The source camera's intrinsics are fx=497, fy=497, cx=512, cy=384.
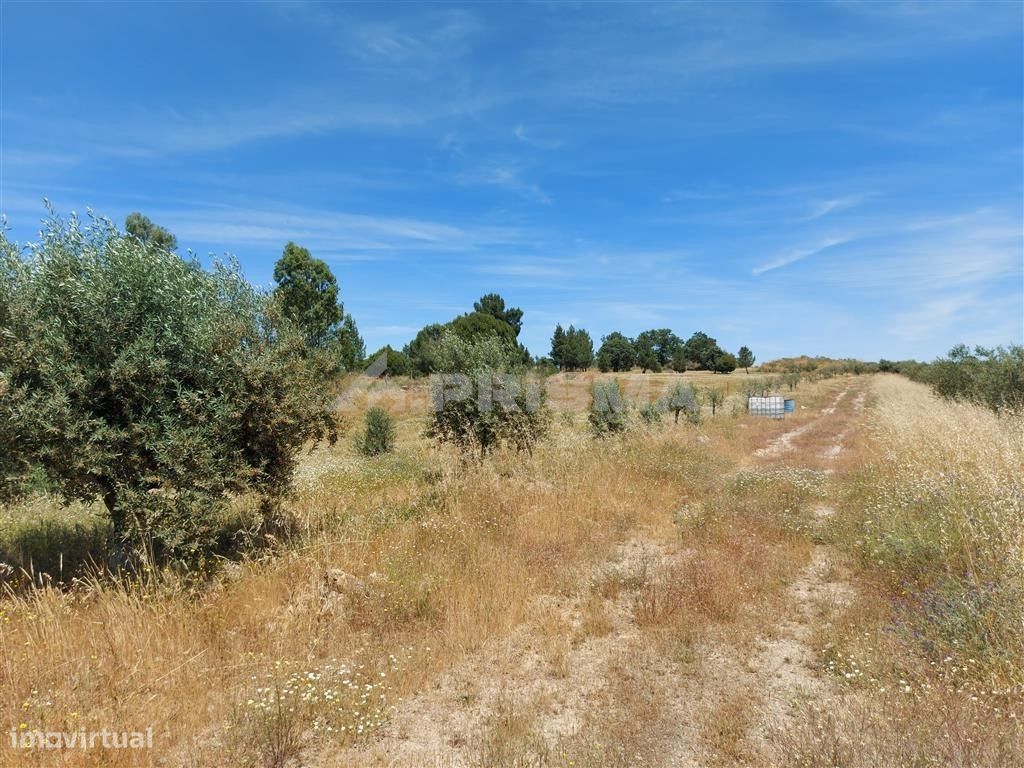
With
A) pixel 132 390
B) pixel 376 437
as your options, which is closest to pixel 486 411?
pixel 132 390

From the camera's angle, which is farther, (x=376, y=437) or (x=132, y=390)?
(x=376, y=437)

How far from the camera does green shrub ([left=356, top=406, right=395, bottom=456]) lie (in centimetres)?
1820

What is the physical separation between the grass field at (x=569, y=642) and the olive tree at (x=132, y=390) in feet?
2.88

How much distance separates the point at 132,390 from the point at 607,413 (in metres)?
15.0

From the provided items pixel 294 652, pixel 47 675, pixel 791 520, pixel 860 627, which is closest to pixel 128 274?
pixel 47 675

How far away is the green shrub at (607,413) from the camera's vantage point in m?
17.8

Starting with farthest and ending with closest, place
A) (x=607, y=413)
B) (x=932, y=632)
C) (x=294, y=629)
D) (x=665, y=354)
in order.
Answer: (x=665, y=354)
(x=607, y=413)
(x=294, y=629)
(x=932, y=632)

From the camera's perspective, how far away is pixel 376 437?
1823cm

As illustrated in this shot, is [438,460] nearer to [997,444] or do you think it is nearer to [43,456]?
[43,456]

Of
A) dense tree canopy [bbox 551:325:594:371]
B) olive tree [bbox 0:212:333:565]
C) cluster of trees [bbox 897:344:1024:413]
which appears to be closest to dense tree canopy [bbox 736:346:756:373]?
dense tree canopy [bbox 551:325:594:371]

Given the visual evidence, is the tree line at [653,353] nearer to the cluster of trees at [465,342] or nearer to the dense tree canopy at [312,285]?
the cluster of trees at [465,342]

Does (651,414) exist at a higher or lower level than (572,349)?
lower

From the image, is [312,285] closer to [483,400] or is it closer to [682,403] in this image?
[483,400]

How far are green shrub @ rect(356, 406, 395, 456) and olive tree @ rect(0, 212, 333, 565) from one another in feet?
41.7
